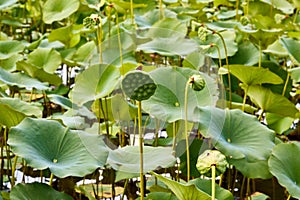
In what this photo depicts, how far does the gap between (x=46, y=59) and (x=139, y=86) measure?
0.97 metres

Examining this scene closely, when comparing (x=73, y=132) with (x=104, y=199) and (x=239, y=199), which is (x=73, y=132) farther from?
(x=239, y=199)

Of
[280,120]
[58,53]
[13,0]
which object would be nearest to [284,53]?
[280,120]

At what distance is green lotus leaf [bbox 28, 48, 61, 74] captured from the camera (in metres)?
2.03

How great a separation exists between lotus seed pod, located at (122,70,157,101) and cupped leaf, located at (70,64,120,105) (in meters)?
0.34

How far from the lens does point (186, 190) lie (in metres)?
1.06

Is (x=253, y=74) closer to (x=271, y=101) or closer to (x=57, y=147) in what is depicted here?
(x=271, y=101)

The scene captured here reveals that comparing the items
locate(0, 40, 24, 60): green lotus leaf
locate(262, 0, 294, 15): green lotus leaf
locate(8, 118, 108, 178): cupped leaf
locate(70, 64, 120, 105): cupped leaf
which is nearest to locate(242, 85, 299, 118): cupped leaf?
locate(70, 64, 120, 105): cupped leaf

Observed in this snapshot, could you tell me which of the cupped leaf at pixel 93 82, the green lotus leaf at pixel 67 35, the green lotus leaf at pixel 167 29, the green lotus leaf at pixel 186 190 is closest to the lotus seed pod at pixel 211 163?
the green lotus leaf at pixel 186 190

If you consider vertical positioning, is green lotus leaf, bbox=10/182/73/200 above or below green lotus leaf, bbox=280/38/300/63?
below

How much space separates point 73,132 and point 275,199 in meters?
0.68

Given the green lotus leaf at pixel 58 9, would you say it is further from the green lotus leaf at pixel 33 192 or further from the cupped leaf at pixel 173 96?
the green lotus leaf at pixel 33 192

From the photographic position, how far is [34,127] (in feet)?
4.29

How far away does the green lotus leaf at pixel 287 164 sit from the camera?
130cm

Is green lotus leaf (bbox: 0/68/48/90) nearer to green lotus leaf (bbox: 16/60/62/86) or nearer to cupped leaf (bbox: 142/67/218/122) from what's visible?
green lotus leaf (bbox: 16/60/62/86)
